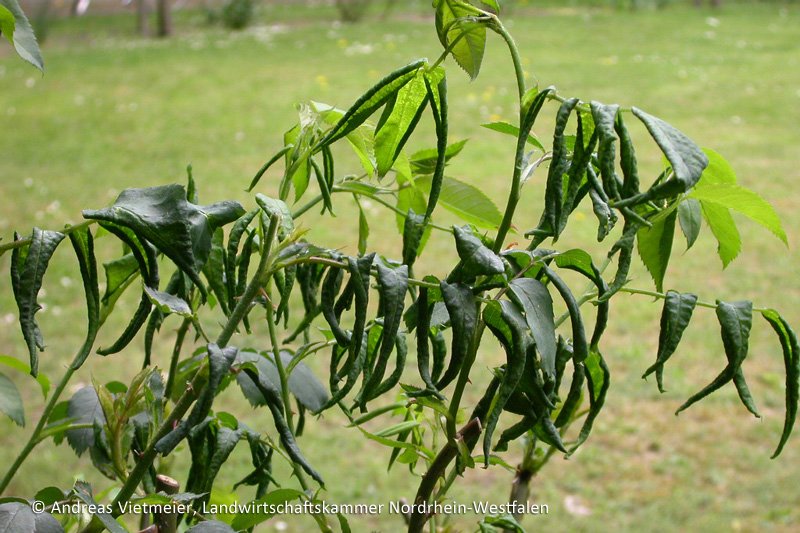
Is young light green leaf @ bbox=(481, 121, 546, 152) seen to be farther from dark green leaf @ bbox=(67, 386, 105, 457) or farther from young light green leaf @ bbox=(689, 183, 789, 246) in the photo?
dark green leaf @ bbox=(67, 386, 105, 457)

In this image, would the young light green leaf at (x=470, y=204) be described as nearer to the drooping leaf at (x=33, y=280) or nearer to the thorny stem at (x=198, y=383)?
the thorny stem at (x=198, y=383)

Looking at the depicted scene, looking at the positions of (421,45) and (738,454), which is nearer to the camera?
(738,454)

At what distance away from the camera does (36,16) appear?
1131cm

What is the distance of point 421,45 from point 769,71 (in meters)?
3.57

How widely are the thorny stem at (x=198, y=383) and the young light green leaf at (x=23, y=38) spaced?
20 cm

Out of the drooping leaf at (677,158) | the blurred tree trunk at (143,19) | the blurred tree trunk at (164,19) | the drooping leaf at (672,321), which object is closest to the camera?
the drooping leaf at (677,158)

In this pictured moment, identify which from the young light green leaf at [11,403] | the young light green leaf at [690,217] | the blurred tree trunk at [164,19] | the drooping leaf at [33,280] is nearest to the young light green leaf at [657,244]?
the young light green leaf at [690,217]

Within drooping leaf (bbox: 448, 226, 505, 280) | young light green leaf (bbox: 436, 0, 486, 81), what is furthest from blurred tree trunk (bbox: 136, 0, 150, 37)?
drooping leaf (bbox: 448, 226, 505, 280)

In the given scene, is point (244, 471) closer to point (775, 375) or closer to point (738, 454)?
point (738, 454)

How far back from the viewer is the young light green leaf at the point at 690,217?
584 mm

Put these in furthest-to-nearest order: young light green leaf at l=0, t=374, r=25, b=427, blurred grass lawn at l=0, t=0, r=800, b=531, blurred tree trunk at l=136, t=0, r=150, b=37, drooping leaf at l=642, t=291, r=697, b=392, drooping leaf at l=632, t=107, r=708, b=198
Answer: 1. blurred tree trunk at l=136, t=0, r=150, b=37
2. blurred grass lawn at l=0, t=0, r=800, b=531
3. young light green leaf at l=0, t=374, r=25, b=427
4. drooping leaf at l=642, t=291, r=697, b=392
5. drooping leaf at l=632, t=107, r=708, b=198

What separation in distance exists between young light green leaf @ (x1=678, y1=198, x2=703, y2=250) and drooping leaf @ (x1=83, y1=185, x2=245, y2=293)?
0.31 metres

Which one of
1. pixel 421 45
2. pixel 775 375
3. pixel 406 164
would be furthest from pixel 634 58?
pixel 406 164

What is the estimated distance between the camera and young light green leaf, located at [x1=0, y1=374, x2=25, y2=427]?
68 cm
